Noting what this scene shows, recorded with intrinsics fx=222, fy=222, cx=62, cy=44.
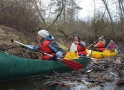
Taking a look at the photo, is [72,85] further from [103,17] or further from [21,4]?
[103,17]

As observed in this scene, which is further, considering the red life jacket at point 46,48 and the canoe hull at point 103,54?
the canoe hull at point 103,54

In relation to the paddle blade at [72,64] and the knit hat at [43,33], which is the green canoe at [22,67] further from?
the knit hat at [43,33]

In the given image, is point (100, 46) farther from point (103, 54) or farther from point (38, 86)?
point (38, 86)

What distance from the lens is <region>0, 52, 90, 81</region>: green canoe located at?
564cm

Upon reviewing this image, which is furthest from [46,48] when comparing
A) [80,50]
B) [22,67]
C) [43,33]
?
[80,50]

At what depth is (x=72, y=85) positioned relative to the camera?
5.75m

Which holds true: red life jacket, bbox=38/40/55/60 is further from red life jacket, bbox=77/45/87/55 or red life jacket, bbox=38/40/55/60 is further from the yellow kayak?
the yellow kayak

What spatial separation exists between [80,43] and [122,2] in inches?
536

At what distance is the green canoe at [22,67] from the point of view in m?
5.64

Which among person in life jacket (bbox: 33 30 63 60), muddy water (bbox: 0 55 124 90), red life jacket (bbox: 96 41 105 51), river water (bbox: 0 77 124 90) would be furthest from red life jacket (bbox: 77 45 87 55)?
red life jacket (bbox: 96 41 105 51)

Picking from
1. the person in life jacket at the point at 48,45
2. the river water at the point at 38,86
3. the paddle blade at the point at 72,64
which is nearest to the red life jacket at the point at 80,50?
the paddle blade at the point at 72,64

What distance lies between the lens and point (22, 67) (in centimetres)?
609

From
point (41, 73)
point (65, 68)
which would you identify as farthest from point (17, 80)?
point (65, 68)

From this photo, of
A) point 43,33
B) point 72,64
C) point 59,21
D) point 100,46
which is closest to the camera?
point 43,33
